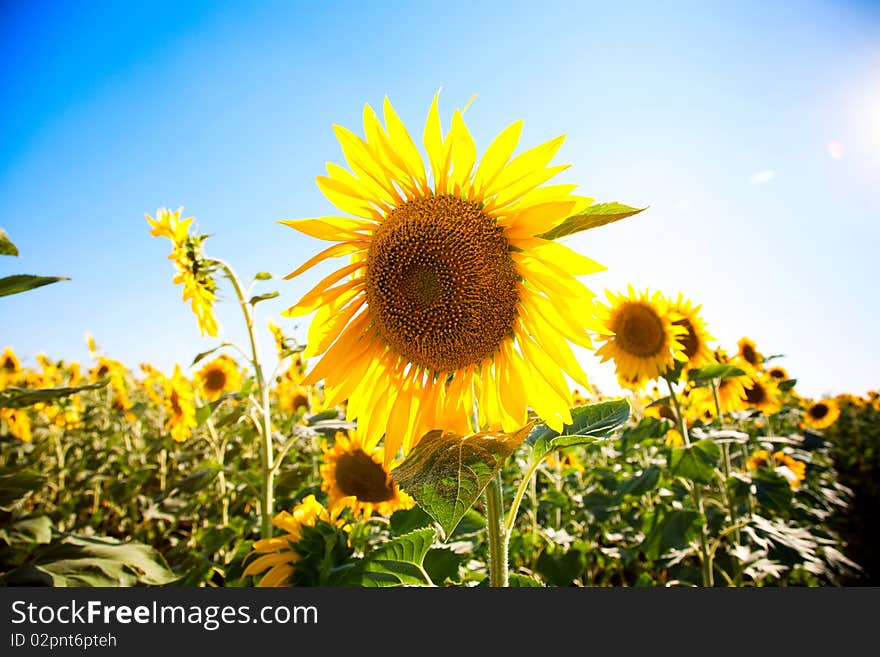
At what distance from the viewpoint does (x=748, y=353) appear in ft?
16.0

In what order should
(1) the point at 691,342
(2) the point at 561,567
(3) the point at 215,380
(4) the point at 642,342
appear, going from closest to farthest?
(2) the point at 561,567 < (4) the point at 642,342 < (1) the point at 691,342 < (3) the point at 215,380

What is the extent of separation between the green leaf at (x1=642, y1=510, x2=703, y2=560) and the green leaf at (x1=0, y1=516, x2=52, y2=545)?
2.66 meters

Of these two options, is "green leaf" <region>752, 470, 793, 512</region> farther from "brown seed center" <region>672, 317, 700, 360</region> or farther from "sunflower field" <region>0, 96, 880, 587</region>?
"brown seed center" <region>672, 317, 700, 360</region>

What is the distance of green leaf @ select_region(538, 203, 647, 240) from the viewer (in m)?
0.87

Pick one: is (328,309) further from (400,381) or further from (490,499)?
(490,499)

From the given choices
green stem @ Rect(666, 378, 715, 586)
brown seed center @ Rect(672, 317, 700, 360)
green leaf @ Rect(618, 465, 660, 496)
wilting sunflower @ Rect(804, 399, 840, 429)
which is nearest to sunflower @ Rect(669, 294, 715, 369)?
brown seed center @ Rect(672, 317, 700, 360)

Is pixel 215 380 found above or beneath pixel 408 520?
above

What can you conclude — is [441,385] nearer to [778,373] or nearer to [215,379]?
[215,379]

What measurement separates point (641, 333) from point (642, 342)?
2.0 inches

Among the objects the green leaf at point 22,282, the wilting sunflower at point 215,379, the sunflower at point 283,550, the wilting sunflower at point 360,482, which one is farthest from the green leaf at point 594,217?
the wilting sunflower at point 215,379

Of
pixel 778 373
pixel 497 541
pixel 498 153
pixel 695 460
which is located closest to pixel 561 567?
pixel 695 460

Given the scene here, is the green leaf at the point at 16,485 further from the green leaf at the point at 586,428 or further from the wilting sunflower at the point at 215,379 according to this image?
the wilting sunflower at the point at 215,379

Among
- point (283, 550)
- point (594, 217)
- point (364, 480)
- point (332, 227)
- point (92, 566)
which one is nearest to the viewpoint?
point (594, 217)

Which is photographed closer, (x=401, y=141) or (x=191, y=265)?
(x=401, y=141)
